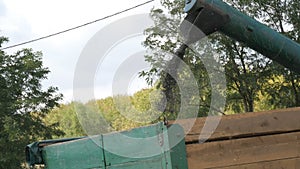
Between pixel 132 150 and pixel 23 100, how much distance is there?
17.3m

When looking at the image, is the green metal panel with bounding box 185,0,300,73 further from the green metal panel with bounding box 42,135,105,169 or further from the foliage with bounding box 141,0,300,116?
the foliage with bounding box 141,0,300,116

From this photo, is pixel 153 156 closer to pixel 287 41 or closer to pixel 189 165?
pixel 189 165

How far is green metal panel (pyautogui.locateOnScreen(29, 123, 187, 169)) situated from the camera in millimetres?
2916

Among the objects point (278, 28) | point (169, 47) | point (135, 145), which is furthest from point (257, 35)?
point (278, 28)

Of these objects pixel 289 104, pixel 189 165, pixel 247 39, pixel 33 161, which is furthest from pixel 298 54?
pixel 289 104

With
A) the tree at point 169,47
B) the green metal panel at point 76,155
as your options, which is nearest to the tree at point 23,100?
the tree at point 169,47

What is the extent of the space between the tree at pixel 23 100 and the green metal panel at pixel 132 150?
15570 mm

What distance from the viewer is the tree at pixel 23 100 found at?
62.0 ft

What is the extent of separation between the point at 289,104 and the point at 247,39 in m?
10.5

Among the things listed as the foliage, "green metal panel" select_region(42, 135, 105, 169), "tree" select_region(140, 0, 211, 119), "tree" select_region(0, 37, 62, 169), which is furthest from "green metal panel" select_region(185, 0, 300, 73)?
"tree" select_region(0, 37, 62, 169)

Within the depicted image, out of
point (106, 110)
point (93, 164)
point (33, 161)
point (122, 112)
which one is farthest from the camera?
point (106, 110)

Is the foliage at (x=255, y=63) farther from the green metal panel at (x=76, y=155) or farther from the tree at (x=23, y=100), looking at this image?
the green metal panel at (x=76, y=155)

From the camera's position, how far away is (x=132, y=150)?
10.4 ft

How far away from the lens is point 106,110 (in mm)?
5977
